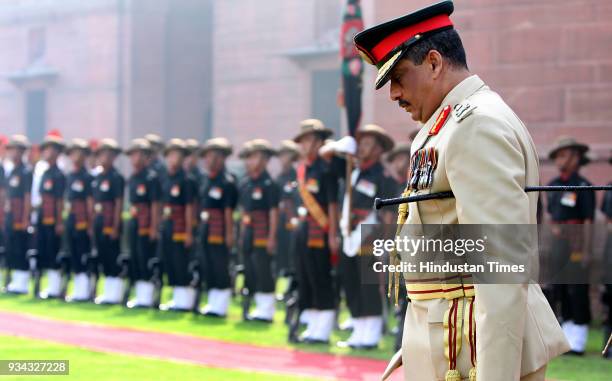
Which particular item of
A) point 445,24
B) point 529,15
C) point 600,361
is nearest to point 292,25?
point 529,15

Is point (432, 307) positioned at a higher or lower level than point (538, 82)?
lower

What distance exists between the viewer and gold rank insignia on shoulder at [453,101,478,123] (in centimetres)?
281

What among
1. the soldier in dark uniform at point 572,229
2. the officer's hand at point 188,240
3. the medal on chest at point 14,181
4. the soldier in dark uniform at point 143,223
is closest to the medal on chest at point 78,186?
the soldier in dark uniform at point 143,223

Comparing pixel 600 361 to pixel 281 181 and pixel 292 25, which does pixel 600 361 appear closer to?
pixel 281 181

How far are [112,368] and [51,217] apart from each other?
6.21 m

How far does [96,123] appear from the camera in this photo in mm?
30594

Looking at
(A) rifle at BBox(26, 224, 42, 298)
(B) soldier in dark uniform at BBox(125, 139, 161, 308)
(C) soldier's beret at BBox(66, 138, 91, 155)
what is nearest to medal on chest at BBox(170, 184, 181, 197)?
(B) soldier in dark uniform at BBox(125, 139, 161, 308)

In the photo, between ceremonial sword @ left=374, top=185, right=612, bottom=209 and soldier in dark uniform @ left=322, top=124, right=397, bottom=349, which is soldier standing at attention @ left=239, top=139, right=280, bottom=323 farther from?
ceremonial sword @ left=374, top=185, right=612, bottom=209

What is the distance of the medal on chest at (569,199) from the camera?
9297 millimetres

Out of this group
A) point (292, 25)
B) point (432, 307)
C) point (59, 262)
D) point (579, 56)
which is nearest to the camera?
point (432, 307)

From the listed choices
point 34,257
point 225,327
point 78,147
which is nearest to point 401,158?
point 225,327

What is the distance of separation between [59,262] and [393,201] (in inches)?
443

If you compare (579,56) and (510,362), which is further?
(579,56)

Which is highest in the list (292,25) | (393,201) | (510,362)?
(292,25)
